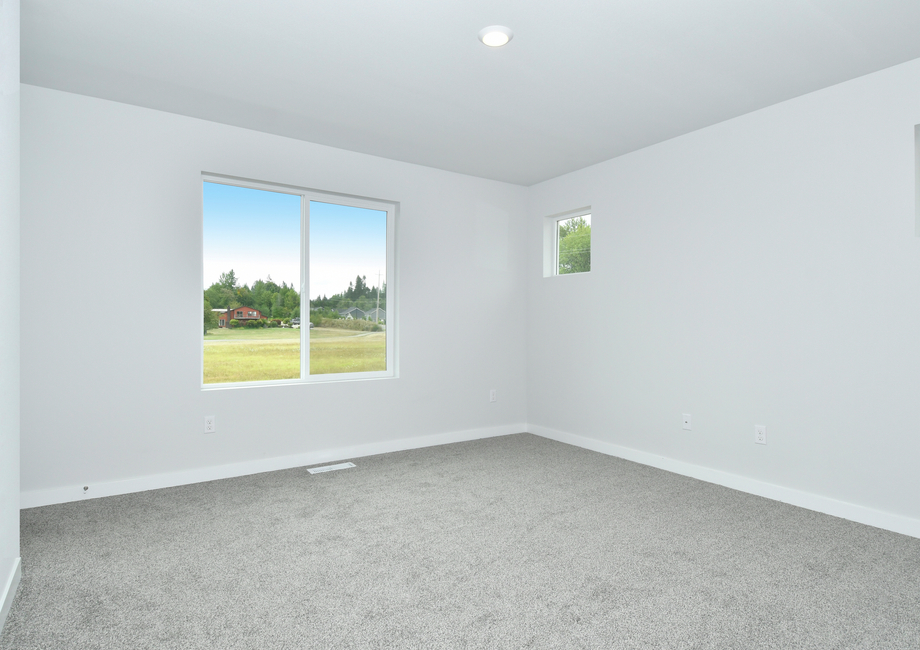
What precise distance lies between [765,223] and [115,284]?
4.11 metres

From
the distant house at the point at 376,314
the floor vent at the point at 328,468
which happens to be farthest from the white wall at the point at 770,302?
the floor vent at the point at 328,468

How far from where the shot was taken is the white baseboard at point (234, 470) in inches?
123

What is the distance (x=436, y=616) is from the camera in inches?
77.2

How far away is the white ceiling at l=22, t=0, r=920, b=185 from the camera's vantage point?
2355 mm

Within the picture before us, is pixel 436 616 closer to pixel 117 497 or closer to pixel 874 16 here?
pixel 117 497

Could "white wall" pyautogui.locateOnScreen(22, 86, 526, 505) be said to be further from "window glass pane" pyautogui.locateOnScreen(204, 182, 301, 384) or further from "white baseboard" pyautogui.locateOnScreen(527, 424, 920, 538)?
"white baseboard" pyautogui.locateOnScreen(527, 424, 920, 538)

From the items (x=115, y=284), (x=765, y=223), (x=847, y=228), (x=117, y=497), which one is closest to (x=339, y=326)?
(x=115, y=284)

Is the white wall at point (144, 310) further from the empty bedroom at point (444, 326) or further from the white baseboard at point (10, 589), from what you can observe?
the white baseboard at point (10, 589)

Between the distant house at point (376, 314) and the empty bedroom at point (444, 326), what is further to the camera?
the distant house at point (376, 314)

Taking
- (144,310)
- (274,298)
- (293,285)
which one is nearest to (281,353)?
(274,298)

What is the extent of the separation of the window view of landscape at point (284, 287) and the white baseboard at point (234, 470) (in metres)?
0.63

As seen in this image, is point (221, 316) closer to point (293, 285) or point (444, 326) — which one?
point (293, 285)

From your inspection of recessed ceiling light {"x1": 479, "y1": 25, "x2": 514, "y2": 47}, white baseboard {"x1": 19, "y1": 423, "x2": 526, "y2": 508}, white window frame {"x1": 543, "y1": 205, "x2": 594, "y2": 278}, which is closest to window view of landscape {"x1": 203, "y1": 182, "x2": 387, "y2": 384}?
white baseboard {"x1": 19, "y1": 423, "x2": 526, "y2": 508}

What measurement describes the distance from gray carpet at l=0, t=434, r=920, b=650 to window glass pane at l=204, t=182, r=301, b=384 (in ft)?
3.01
